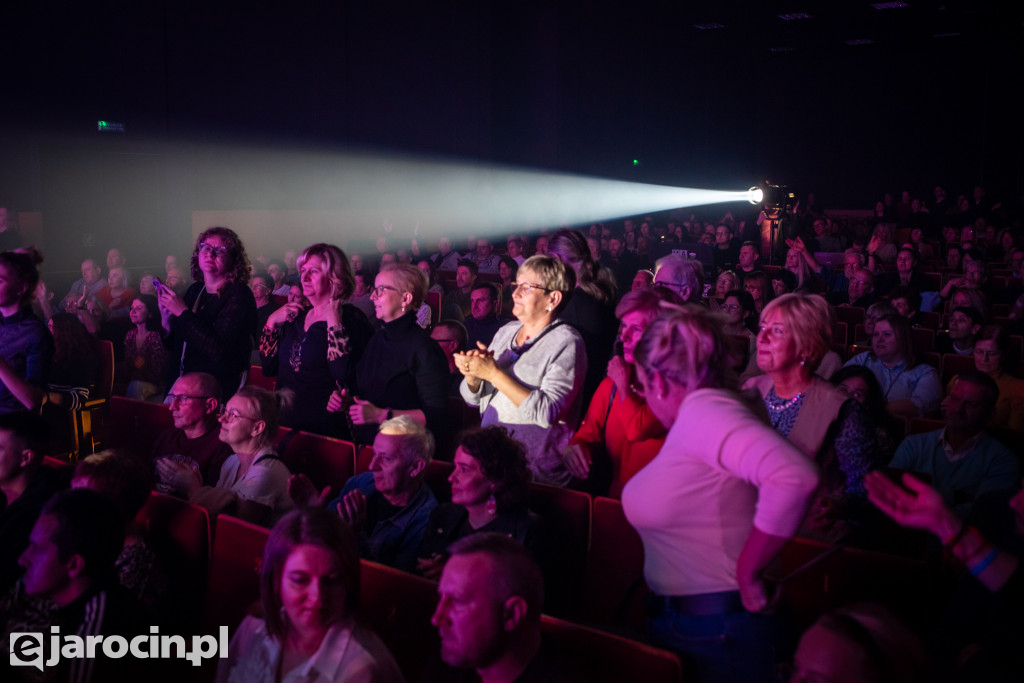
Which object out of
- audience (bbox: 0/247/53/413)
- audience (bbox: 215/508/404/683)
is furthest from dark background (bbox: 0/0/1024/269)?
audience (bbox: 215/508/404/683)

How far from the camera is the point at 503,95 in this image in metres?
14.1

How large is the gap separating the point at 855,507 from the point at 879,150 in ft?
56.4

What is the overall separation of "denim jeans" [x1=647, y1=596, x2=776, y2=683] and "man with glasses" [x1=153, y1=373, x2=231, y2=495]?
202cm

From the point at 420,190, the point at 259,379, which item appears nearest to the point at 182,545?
the point at 259,379

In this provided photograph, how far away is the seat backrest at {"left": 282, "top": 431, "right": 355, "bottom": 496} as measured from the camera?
9.98ft

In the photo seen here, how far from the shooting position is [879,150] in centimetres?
1725

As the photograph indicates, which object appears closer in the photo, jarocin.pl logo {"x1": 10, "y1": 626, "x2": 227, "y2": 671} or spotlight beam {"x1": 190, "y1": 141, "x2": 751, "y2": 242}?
jarocin.pl logo {"x1": 10, "y1": 626, "x2": 227, "y2": 671}

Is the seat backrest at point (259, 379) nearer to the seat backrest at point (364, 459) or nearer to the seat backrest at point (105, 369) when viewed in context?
the seat backrest at point (105, 369)

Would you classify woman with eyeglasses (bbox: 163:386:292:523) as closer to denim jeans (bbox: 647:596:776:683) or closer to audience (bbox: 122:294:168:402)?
denim jeans (bbox: 647:596:776:683)

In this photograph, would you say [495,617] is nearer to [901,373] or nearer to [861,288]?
[901,373]

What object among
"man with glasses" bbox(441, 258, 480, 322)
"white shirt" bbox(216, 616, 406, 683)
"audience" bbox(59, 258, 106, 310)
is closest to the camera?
"white shirt" bbox(216, 616, 406, 683)

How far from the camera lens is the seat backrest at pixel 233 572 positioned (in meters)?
2.33

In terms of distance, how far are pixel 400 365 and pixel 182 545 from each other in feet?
2.98

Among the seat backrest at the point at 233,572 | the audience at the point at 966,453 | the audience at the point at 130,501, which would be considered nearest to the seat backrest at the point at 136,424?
the audience at the point at 130,501
